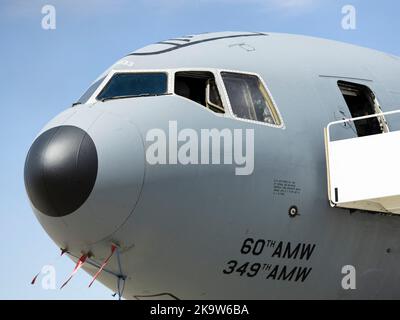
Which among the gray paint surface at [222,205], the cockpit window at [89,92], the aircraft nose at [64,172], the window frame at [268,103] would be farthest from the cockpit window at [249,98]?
the aircraft nose at [64,172]

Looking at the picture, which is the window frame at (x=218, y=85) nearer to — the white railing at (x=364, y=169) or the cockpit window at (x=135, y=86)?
the cockpit window at (x=135, y=86)

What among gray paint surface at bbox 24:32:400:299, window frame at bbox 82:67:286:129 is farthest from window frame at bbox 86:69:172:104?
gray paint surface at bbox 24:32:400:299

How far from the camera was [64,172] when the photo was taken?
11.5 meters

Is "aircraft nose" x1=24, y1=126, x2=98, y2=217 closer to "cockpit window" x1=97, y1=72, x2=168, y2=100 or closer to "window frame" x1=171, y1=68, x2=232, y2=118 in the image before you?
"cockpit window" x1=97, y1=72, x2=168, y2=100

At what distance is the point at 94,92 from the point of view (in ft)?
43.2

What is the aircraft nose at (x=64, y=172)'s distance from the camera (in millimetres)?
11523

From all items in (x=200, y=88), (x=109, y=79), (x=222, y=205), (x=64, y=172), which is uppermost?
(x=109, y=79)

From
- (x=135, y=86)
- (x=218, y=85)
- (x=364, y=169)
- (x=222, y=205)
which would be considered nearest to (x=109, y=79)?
(x=135, y=86)

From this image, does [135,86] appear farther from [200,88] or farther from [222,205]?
[222,205]

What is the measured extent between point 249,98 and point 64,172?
290 cm

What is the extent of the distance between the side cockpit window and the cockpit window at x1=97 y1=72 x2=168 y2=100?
9.4 inches

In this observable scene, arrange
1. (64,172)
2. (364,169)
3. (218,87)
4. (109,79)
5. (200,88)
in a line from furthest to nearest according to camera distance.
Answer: (109,79) → (200,88) → (218,87) → (364,169) → (64,172)

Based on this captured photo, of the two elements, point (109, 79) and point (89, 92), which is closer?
point (109, 79)

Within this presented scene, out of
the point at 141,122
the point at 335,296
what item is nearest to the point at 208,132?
the point at 141,122
